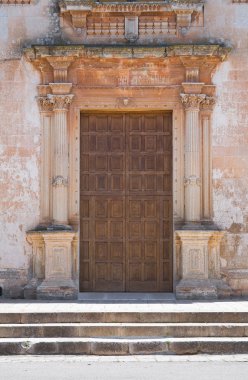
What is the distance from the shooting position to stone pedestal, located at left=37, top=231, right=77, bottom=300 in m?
14.2

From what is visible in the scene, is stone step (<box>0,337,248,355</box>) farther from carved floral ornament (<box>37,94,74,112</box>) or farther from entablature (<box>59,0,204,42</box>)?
entablature (<box>59,0,204,42</box>)

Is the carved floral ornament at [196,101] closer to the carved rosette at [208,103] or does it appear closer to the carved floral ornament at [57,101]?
the carved rosette at [208,103]

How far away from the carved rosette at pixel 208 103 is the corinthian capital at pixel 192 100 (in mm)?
98

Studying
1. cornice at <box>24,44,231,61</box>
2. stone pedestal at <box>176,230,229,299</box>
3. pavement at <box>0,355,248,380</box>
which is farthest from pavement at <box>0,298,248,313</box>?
cornice at <box>24,44,231,61</box>

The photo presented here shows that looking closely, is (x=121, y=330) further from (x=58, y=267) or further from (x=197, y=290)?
(x=58, y=267)

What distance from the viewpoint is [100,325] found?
11742mm

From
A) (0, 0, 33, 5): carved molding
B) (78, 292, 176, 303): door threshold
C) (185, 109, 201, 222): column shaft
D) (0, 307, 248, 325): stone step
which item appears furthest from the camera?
(0, 0, 33, 5): carved molding

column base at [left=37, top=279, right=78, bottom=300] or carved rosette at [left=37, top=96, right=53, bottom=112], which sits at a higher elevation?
carved rosette at [left=37, top=96, right=53, bottom=112]

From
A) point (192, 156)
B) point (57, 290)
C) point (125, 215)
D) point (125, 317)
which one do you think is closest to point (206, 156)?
point (192, 156)

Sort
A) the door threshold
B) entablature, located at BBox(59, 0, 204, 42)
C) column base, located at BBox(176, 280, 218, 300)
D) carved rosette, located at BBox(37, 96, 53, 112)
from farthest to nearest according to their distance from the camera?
carved rosette, located at BBox(37, 96, 53, 112) → entablature, located at BBox(59, 0, 204, 42) → column base, located at BBox(176, 280, 218, 300) → the door threshold

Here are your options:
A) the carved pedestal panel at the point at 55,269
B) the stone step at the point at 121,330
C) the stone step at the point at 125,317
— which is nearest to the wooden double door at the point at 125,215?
the carved pedestal panel at the point at 55,269

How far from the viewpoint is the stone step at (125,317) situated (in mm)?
12031

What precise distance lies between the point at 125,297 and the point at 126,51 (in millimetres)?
Answer: 4277

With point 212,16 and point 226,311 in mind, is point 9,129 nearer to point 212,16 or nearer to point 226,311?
point 212,16
